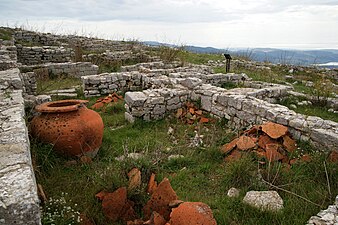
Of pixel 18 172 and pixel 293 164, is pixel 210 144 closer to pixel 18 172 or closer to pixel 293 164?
pixel 293 164

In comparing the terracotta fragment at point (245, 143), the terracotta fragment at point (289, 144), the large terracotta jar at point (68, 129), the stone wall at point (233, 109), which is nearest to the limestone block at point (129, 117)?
the stone wall at point (233, 109)

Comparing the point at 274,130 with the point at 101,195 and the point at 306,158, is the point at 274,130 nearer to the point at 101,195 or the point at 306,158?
the point at 306,158

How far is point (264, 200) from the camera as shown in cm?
382

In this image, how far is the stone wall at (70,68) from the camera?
12.2m

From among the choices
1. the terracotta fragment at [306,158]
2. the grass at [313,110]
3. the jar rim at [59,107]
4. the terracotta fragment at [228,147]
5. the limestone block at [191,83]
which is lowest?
the terracotta fragment at [228,147]

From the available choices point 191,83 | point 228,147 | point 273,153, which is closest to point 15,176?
point 228,147

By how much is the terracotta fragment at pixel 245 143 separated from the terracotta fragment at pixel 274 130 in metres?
0.38

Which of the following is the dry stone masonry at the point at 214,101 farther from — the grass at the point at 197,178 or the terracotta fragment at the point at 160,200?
the terracotta fragment at the point at 160,200

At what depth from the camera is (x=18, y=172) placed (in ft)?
7.72

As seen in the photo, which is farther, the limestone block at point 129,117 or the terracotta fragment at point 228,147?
the limestone block at point 129,117

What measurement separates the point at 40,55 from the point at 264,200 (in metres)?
14.1

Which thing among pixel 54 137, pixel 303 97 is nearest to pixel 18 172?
pixel 54 137

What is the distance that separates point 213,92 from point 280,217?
4.47 m

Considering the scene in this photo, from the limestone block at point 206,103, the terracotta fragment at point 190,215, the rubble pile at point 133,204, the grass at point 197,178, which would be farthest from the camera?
the limestone block at point 206,103
